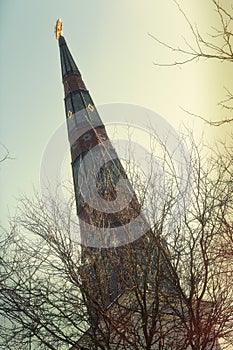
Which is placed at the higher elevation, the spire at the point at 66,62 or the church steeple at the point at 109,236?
the spire at the point at 66,62

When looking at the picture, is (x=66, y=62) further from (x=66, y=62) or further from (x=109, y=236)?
(x=109, y=236)

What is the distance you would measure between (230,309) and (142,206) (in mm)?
1950

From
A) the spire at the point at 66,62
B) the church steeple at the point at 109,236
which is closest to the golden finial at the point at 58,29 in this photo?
the spire at the point at 66,62

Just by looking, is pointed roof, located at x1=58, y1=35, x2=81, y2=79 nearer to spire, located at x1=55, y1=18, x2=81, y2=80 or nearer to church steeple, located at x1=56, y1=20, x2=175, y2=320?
spire, located at x1=55, y1=18, x2=81, y2=80

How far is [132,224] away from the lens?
7395mm

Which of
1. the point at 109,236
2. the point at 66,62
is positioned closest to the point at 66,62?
the point at 66,62

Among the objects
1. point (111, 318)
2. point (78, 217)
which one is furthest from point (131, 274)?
point (78, 217)

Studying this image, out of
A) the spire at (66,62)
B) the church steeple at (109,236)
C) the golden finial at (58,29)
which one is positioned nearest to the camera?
the church steeple at (109,236)

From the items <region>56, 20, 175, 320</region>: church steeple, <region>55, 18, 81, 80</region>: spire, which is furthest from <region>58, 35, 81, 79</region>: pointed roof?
<region>56, 20, 175, 320</region>: church steeple

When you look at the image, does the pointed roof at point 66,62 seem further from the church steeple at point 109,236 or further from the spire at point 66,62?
the church steeple at point 109,236

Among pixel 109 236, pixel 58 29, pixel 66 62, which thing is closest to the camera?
pixel 109 236

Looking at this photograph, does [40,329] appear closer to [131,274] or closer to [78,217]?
[131,274]

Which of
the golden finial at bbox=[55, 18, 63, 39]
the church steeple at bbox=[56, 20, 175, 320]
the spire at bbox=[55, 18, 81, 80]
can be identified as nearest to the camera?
the church steeple at bbox=[56, 20, 175, 320]

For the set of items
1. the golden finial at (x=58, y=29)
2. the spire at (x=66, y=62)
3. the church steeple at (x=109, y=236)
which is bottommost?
the church steeple at (x=109, y=236)
